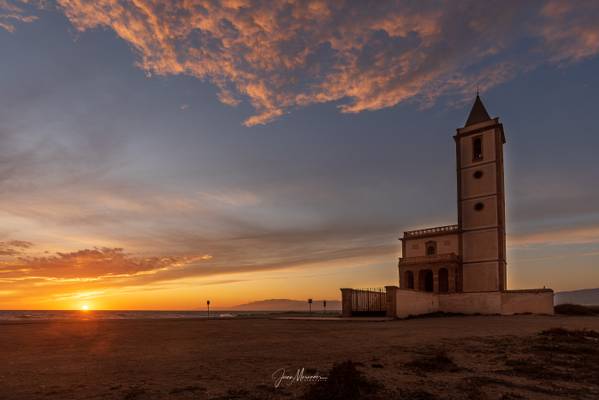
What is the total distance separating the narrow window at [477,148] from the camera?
45.2m

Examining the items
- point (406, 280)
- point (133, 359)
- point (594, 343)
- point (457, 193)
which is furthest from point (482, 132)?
point (133, 359)

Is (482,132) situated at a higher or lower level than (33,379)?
higher

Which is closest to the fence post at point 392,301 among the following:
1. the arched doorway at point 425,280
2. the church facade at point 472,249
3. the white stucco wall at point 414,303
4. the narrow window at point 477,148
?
the white stucco wall at point 414,303

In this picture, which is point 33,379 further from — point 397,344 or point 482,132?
point 482,132

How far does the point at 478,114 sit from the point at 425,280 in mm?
20095

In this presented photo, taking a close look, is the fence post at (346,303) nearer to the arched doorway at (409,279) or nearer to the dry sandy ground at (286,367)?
the arched doorway at (409,279)

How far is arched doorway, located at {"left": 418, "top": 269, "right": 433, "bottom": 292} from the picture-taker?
44.2m

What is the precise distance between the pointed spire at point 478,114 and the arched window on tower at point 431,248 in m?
14.4

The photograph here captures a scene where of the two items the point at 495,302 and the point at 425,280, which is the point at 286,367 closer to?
the point at 495,302

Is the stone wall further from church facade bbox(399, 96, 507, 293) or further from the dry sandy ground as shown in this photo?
the dry sandy ground

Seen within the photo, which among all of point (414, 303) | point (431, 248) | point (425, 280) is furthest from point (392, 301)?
point (431, 248)

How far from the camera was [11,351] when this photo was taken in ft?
43.1

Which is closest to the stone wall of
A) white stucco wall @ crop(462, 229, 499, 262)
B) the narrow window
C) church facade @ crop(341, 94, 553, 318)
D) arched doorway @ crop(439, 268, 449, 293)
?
church facade @ crop(341, 94, 553, 318)

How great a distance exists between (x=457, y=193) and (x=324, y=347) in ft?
122
